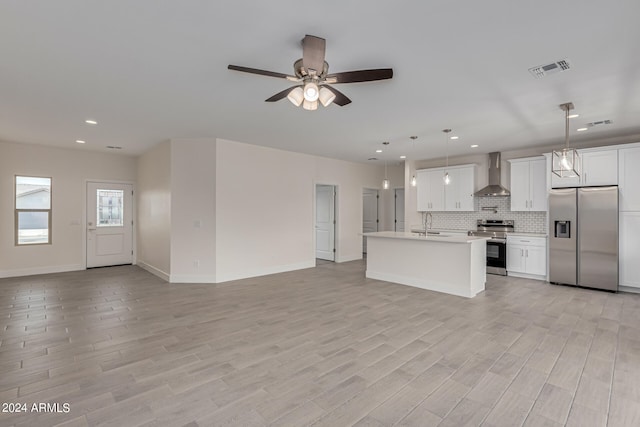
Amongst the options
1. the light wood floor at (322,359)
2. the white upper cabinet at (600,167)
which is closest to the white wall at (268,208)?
the light wood floor at (322,359)

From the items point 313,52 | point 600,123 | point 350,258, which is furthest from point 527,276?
point 313,52

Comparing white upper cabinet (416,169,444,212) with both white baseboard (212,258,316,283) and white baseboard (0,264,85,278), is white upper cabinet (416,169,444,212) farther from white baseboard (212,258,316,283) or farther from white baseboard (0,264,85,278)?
white baseboard (0,264,85,278)

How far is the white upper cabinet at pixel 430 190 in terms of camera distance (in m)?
7.58

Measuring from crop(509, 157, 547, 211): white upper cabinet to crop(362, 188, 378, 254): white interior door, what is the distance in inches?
151

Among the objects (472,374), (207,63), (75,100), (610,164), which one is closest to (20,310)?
(75,100)

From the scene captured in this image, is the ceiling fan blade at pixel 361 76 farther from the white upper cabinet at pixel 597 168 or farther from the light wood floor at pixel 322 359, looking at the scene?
the white upper cabinet at pixel 597 168

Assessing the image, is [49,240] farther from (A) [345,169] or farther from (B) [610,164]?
(B) [610,164]

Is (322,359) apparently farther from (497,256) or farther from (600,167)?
(600,167)

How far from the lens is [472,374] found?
101 inches

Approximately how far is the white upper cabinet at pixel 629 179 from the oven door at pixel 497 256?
1933mm

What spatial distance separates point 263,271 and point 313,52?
16.4ft

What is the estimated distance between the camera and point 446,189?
747 cm

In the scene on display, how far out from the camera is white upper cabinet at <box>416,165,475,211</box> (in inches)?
280

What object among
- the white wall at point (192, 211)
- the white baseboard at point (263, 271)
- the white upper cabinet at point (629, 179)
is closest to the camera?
the white upper cabinet at point (629, 179)
